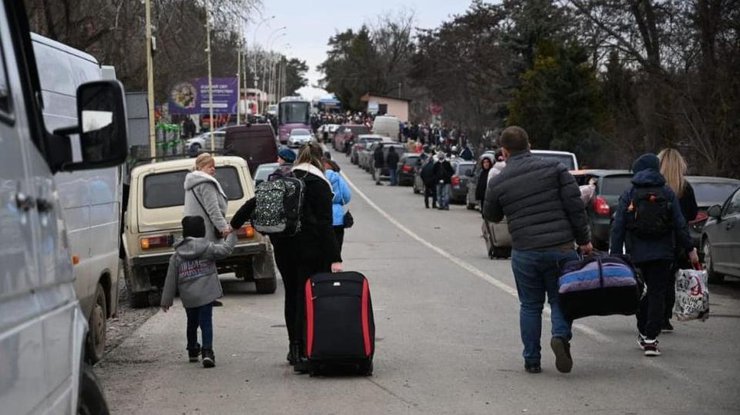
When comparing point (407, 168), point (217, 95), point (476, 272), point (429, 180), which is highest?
point (217, 95)

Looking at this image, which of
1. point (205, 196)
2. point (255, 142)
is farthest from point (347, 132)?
point (205, 196)

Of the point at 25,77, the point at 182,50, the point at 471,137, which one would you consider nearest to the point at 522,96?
the point at 182,50

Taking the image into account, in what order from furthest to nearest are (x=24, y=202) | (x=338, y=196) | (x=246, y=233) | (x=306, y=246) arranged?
1. (x=246, y=233)
2. (x=338, y=196)
3. (x=306, y=246)
4. (x=24, y=202)

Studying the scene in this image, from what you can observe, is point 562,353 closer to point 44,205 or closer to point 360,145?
point 44,205

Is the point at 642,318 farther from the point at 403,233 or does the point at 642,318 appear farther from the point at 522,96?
the point at 522,96

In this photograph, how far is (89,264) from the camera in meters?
10.0

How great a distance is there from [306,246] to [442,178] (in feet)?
94.8

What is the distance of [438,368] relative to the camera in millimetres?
9867

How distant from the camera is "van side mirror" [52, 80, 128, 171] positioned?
436 cm

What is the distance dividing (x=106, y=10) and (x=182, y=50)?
267 inches

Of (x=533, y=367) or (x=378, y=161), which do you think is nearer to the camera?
(x=533, y=367)

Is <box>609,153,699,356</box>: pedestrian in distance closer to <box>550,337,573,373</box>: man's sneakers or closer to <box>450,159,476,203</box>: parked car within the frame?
<box>550,337,573,373</box>: man's sneakers

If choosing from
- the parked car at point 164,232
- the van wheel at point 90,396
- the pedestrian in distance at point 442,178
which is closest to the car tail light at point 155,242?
the parked car at point 164,232

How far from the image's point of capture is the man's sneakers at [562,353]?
940 cm
